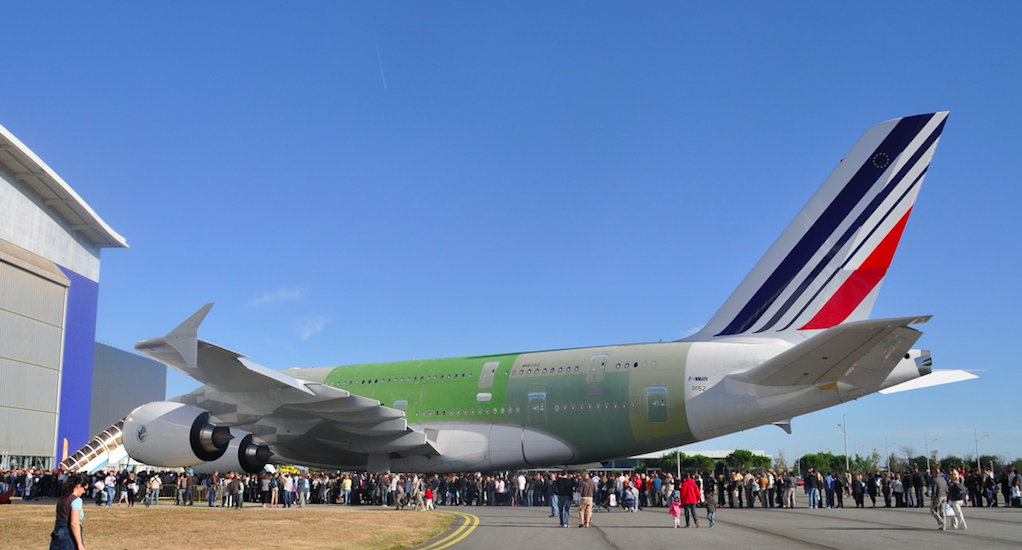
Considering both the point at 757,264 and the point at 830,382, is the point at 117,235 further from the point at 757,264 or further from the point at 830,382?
the point at 830,382

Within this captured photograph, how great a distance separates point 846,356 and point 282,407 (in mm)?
13831

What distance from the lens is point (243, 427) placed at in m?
21.7

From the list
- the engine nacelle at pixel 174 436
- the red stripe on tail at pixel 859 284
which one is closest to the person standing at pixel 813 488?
the red stripe on tail at pixel 859 284

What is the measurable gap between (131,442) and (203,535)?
1030cm

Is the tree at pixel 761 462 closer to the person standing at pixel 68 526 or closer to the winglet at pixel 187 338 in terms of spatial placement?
the winglet at pixel 187 338

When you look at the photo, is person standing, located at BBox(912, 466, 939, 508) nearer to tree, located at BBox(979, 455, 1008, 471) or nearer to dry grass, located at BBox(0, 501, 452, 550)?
dry grass, located at BBox(0, 501, 452, 550)

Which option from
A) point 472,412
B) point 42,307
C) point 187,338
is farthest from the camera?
point 42,307

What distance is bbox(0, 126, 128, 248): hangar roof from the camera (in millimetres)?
38844

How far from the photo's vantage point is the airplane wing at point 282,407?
17.2m

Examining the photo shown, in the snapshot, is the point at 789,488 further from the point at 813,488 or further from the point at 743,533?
the point at 743,533

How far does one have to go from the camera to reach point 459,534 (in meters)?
13.7

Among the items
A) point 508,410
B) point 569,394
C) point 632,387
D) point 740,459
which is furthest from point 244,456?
point 740,459

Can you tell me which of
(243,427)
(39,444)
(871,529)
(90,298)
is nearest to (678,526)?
(871,529)

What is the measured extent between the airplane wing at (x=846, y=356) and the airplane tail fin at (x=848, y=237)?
10.2ft
